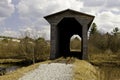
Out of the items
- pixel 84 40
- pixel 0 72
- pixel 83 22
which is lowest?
pixel 0 72

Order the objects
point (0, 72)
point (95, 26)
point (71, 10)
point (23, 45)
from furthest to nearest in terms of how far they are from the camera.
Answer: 1. point (95, 26)
2. point (23, 45)
3. point (71, 10)
4. point (0, 72)

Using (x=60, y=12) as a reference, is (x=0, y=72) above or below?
below

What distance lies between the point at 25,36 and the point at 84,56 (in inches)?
1111

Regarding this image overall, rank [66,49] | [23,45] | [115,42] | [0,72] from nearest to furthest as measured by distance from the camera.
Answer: [0,72], [66,49], [23,45], [115,42]

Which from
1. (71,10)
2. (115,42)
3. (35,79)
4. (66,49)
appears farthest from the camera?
(115,42)

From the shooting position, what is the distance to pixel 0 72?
69.5ft

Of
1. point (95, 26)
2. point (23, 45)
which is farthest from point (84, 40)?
point (95, 26)

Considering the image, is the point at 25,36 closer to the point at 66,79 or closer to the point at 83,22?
the point at 83,22

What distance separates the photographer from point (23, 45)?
51.0m

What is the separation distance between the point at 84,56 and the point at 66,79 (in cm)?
1378

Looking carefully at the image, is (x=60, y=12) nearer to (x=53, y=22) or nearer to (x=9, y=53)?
(x=53, y=22)

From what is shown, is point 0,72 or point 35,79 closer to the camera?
point 35,79

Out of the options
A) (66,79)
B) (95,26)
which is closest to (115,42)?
(95,26)

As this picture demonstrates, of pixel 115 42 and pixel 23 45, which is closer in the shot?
pixel 23 45
